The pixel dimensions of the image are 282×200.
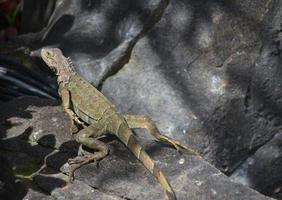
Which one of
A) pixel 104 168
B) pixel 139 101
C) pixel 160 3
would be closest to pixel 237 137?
pixel 139 101

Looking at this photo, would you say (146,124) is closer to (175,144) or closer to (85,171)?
(175,144)

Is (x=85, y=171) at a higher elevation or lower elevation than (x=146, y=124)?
lower

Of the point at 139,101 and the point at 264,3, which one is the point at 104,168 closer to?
the point at 139,101

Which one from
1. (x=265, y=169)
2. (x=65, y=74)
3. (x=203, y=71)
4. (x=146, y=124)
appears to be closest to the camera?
(x=146, y=124)

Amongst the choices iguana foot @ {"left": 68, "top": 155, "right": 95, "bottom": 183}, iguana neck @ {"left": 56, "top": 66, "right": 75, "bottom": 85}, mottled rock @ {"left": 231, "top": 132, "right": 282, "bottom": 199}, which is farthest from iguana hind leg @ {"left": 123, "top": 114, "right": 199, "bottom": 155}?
mottled rock @ {"left": 231, "top": 132, "right": 282, "bottom": 199}

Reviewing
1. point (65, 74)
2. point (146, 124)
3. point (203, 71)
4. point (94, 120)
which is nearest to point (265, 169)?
point (203, 71)

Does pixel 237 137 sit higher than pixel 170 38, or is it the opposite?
pixel 170 38
